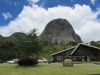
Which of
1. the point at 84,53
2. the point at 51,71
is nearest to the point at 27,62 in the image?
the point at 51,71

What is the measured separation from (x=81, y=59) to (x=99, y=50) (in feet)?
22.7

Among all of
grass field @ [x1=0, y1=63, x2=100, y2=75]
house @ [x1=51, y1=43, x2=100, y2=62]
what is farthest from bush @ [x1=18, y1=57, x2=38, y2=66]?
house @ [x1=51, y1=43, x2=100, y2=62]

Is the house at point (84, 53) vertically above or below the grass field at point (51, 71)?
above

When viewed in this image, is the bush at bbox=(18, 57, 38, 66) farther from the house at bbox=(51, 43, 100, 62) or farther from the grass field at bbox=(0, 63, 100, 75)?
the house at bbox=(51, 43, 100, 62)

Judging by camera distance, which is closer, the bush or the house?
the bush

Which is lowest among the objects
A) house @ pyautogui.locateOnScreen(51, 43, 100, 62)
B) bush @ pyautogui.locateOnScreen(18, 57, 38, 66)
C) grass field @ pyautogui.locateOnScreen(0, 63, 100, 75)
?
grass field @ pyautogui.locateOnScreen(0, 63, 100, 75)

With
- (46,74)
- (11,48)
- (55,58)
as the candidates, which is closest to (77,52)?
(55,58)

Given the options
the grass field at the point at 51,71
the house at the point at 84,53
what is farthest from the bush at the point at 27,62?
the house at the point at 84,53

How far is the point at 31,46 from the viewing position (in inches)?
2630

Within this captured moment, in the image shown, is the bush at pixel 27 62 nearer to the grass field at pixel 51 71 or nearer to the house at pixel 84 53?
the grass field at pixel 51 71

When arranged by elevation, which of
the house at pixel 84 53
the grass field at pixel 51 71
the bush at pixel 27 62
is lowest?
the grass field at pixel 51 71

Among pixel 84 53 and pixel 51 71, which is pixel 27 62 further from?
pixel 84 53

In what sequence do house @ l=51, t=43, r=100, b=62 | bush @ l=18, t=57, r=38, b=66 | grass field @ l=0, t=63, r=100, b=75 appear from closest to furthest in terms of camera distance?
1. grass field @ l=0, t=63, r=100, b=75
2. bush @ l=18, t=57, r=38, b=66
3. house @ l=51, t=43, r=100, b=62

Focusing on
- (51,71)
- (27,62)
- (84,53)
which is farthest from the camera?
(84,53)
